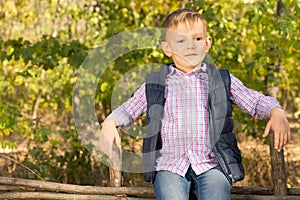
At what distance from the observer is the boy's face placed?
9.37ft

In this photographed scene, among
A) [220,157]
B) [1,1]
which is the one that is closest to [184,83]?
[220,157]

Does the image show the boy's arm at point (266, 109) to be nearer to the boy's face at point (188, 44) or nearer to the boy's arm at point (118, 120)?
the boy's face at point (188, 44)

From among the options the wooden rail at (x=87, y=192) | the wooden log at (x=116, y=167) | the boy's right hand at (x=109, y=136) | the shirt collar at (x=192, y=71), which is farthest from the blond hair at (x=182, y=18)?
the wooden rail at (x=87, y=192)

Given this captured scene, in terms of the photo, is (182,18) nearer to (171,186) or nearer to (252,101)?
(252,101)

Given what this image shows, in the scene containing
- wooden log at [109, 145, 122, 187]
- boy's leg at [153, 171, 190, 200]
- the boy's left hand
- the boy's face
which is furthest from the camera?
wooden log at [109, 145, 122, 187]

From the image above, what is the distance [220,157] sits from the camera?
2.74 meters

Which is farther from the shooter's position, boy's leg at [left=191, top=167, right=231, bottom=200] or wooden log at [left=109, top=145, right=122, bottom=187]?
wooden log at [left=109, top=145, right=122, bottom=187]

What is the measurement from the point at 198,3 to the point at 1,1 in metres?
3.23

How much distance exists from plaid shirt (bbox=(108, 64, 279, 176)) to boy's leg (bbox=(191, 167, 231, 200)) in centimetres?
3

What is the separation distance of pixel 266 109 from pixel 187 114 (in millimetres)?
389

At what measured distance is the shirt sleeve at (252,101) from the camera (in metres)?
2.71

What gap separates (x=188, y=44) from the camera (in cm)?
287

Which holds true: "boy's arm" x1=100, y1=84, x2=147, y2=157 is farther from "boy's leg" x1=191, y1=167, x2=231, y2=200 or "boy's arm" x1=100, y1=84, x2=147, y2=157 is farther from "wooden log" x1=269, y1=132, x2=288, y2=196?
"wooden log" x1=269, y1=132, x2=288, y2=196

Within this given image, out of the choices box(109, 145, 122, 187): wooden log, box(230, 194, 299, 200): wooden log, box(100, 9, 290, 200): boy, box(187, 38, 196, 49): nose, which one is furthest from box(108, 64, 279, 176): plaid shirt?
box(230, 194, 299, 200): wooden log
